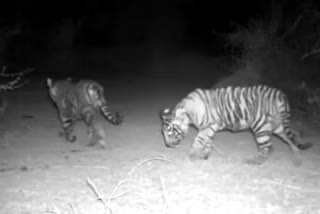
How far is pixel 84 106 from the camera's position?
8500 mm

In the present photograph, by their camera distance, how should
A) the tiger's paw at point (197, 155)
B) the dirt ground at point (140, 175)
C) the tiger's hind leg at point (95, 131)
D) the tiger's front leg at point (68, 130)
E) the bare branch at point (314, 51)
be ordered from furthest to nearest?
the bare branch at point (314, 51) < the tiger's front leg at point (68, 130) < the tiger's hind leg at point (95, 131) < the tiger's paw at point (197, 155) < the dirt ground at point (140, 175)

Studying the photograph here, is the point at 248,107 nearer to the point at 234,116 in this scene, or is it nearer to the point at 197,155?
the point at 234,116

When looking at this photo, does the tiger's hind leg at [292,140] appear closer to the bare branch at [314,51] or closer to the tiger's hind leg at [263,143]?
the tiger's hind leg at [263,143]

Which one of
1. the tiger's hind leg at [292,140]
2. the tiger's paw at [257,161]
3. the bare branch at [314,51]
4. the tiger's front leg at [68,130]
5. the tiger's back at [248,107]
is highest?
the bare branch at [314,51]

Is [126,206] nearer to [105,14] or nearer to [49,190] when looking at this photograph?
[49,190]

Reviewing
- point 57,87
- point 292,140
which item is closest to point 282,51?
point 292,140

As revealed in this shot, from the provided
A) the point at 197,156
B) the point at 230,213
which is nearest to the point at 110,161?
the point at 197,156

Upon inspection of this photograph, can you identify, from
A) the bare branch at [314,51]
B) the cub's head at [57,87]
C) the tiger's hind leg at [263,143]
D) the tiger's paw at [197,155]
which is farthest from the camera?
the bare branch at [314,51]

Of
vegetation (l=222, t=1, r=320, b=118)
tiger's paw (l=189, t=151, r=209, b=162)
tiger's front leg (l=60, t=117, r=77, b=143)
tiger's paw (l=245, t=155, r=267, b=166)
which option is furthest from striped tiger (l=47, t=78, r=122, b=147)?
vegetation (l=222, t=1, r=320, b=118)

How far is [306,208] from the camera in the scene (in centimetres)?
525

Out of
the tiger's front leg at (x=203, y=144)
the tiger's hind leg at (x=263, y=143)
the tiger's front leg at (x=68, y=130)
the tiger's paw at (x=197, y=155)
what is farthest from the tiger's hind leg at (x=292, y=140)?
the tiger's front leg at (x=68, y=130)

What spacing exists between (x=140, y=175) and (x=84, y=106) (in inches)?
99.4

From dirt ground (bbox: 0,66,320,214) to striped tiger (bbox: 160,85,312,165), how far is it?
305mm

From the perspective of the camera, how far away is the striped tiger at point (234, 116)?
7.10 m
